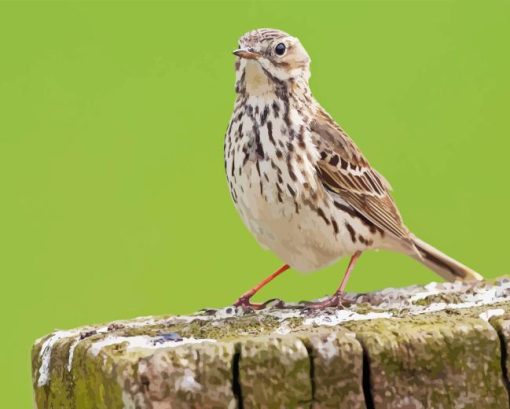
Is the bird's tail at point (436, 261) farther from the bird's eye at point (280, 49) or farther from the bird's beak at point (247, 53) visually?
the bird's beak at point (247, 53)

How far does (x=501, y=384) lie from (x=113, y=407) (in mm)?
1205

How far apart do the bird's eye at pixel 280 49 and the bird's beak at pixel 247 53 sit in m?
0.12

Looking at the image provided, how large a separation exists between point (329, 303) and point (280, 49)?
54.0 inches

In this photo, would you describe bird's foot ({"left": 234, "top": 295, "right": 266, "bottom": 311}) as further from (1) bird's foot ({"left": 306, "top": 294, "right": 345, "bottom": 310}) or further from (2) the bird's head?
(2) the bird's head

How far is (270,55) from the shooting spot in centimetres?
493

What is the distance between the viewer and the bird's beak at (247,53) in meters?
4.79

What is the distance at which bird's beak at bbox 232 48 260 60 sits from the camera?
4.79 meters

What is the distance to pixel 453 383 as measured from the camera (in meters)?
3.05

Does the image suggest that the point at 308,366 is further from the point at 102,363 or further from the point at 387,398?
the point at 102,363

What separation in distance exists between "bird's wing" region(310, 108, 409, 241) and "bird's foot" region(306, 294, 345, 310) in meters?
0.65

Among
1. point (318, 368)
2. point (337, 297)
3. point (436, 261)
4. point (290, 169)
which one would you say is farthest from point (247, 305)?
point (318, 368)

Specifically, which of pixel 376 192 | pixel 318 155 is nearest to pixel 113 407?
pixel 318 155

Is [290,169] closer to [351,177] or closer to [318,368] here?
[351,177]

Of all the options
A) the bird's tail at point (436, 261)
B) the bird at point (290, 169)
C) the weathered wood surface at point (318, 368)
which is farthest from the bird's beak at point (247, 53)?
the weathered wood surface at point (318, 368)
